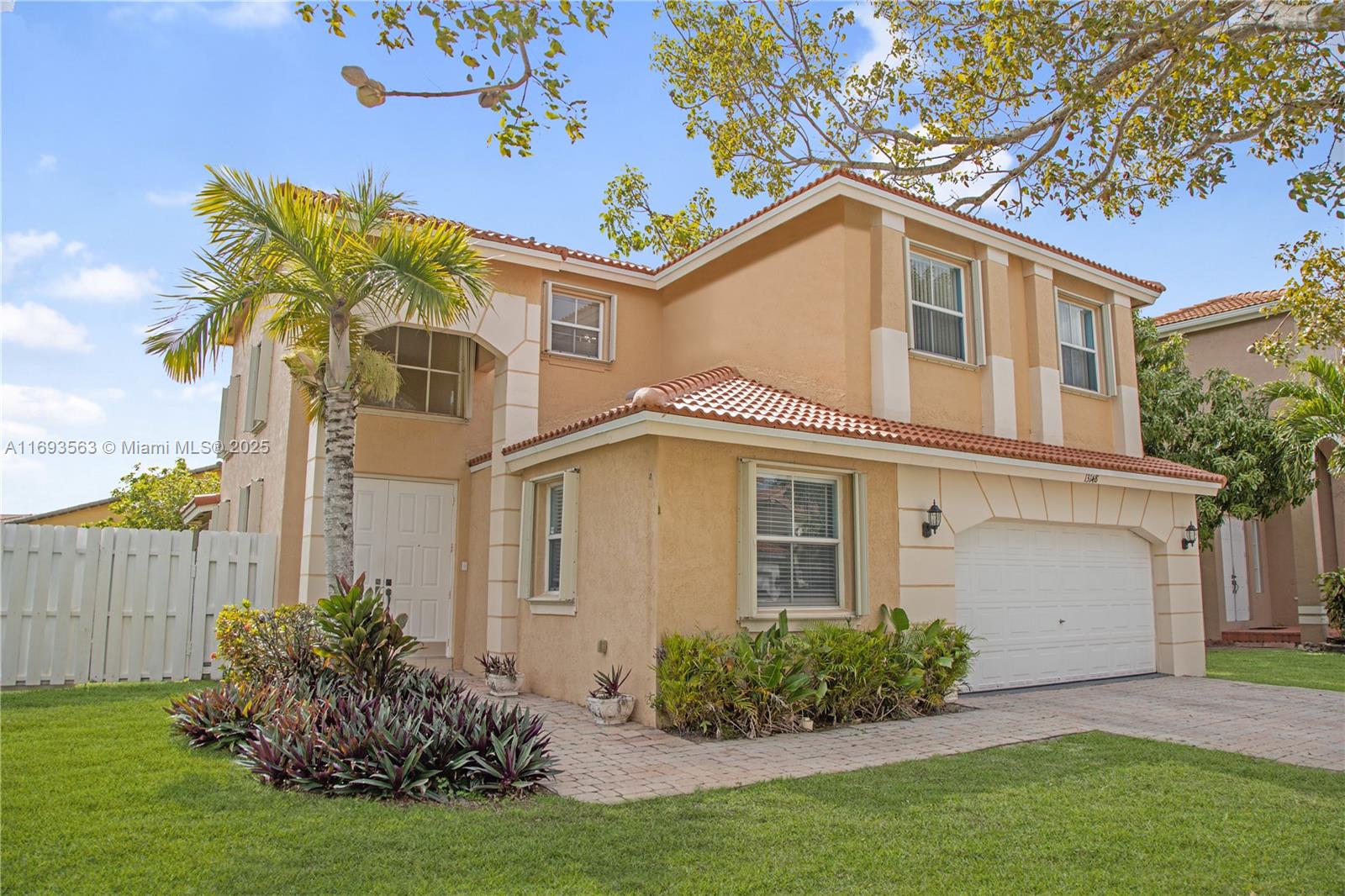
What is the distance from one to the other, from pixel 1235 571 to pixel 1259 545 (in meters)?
0.83

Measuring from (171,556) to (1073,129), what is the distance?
41.9ft

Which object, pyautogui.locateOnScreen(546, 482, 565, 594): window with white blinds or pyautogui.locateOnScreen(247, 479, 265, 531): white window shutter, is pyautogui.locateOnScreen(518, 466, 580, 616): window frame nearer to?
pyautogui.locateOnScreen(546, 482, 565, 594): window with white blinds

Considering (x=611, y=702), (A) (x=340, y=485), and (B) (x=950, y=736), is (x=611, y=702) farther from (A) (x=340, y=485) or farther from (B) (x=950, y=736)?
(A) (x=340, y=485)

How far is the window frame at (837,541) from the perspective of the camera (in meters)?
9.72

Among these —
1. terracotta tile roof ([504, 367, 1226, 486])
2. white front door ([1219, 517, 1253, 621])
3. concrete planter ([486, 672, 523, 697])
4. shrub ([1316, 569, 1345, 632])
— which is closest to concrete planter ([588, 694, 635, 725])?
concrete planter ([486, 672, 523, 697])

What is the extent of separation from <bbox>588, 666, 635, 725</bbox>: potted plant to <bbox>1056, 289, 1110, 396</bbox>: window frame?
919 cm

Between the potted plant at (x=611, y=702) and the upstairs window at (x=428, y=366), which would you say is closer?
the potted plant at (x=611, y=702)

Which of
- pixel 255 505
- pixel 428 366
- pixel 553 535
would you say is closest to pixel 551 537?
pixel 553 535

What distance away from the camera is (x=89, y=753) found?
6.95m

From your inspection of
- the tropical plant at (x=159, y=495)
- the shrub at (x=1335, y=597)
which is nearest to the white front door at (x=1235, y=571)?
the shrub at (x=1335, y=597)

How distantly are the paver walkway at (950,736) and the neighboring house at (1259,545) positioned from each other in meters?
8.96

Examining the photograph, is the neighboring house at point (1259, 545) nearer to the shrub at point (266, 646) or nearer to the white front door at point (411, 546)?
the white front door at point (411, 546)

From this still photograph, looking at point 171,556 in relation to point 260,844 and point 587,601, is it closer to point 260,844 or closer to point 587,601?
point 587,601

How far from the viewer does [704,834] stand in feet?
17.8
